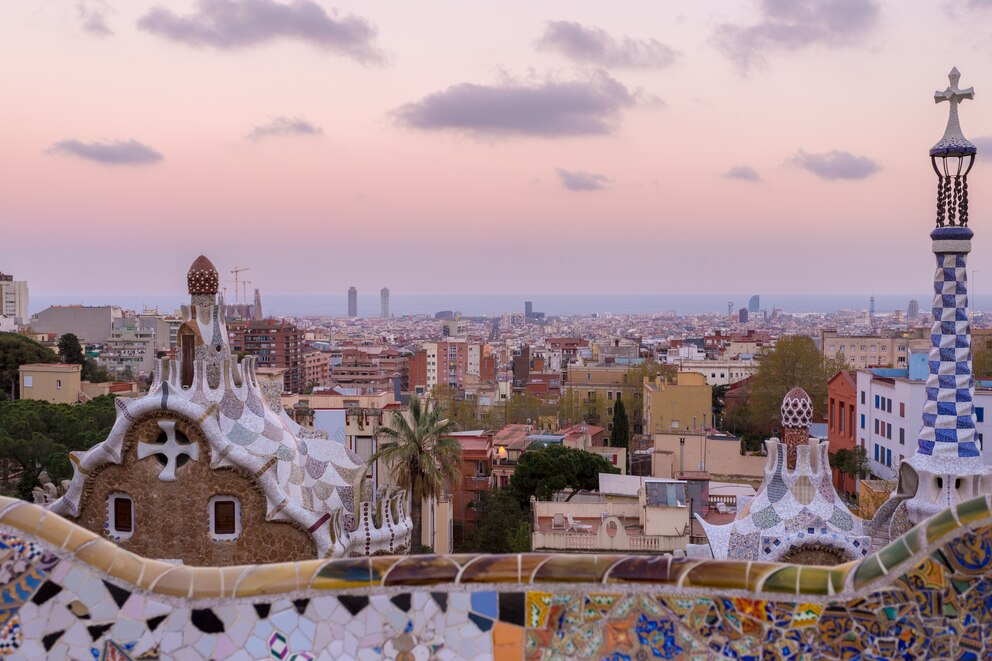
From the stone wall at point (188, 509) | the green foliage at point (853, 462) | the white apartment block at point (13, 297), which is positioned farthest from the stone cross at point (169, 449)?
the white apartment block at point (13, 297)

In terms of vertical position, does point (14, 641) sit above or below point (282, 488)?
above

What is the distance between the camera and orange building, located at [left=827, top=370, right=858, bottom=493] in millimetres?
31359

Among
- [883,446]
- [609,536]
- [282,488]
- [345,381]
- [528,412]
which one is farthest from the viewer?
[345,381]

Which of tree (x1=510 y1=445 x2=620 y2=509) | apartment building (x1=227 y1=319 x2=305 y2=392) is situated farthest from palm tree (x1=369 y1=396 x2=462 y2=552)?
apartment building (x1=227 y1=319 x2=305 y2=392)

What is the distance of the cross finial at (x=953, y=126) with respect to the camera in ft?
29.1

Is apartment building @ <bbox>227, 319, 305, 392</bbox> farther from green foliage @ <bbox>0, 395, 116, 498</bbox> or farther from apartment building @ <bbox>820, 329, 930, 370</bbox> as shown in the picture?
green foliage @ <bbox>0, 395, 116, 498</bbox>

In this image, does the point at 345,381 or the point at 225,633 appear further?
the point at 345,381

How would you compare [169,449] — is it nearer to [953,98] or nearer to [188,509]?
[188,509]

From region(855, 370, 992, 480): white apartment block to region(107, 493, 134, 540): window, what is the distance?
757 inches

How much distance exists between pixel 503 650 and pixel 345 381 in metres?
78.7

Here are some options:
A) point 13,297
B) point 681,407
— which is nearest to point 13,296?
point 13,297

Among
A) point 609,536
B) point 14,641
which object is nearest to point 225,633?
point 14,641

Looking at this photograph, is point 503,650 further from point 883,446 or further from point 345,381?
point 345,381

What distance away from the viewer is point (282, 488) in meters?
10.8
